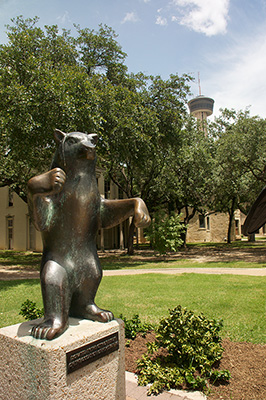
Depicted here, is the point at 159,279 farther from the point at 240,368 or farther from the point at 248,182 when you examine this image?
the point at 248,182

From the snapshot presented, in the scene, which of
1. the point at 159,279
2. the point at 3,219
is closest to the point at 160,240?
the point at 159,279

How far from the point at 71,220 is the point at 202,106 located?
135053 millimetres

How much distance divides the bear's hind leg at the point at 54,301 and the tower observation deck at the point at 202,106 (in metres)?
132

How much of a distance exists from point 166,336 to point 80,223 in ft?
6.52

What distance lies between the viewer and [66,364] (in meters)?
2.34

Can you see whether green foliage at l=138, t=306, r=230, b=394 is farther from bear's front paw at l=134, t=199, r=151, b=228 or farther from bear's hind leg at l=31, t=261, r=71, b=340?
bear's front paw at l=134, t=199, r=151, b=228

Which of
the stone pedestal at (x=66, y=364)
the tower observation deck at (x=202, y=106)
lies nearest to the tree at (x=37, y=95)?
the stone pedestal at (x=66, y=364)

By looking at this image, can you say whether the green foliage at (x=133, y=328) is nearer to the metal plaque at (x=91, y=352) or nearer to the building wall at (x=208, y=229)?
the metal plaque at (x=91, y=352)

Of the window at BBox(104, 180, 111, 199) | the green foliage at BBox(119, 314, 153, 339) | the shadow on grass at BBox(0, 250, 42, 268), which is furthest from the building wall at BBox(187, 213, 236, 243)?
the green foliage at BBox(119, 314, 153, 339)

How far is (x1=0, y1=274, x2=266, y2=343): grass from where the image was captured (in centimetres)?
558

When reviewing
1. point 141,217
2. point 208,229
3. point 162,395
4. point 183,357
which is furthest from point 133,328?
point 208,229

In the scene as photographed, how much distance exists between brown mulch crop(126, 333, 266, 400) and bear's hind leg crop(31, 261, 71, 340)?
5.71 ft

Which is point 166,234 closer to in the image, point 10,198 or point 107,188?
point 107,188

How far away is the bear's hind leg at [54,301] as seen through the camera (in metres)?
2.45
